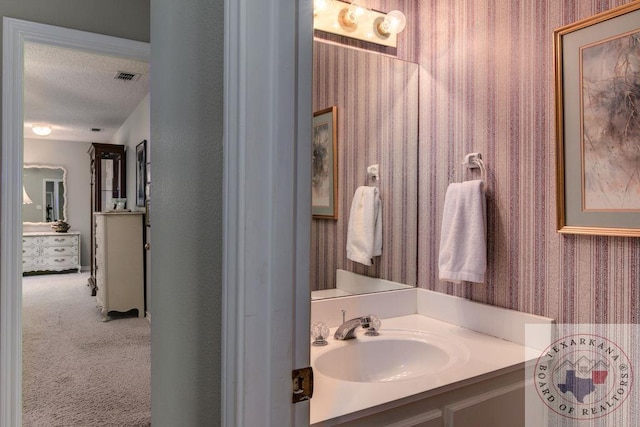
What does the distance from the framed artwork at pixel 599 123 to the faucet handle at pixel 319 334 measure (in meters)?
0.90

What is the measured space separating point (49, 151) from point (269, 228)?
8708 mm

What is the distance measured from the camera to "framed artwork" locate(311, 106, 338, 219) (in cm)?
185

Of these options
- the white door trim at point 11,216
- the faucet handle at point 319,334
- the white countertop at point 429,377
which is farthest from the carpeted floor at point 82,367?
the white countertop at point 429,377

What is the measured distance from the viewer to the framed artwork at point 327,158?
185cm

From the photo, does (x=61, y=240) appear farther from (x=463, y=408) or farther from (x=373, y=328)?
(x=463, y=408)

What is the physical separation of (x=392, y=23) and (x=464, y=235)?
1.05 meters

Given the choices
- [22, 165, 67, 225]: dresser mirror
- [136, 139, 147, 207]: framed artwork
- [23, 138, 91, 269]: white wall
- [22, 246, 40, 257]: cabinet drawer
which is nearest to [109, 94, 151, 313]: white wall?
[136, 139, 147, 207]: framed artwork

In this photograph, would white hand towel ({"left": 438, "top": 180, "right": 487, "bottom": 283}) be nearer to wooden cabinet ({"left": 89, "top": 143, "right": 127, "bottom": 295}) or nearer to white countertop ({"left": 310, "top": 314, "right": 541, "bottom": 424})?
white countertop ({"left": 310, "top": 314, "right": 541, "bottom": 424})

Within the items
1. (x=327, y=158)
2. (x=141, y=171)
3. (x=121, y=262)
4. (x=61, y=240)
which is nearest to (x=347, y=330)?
(x=327, y=158)

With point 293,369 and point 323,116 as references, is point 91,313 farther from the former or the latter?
point 293,369

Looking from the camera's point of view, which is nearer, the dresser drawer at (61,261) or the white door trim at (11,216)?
the white door trim at (11,216)

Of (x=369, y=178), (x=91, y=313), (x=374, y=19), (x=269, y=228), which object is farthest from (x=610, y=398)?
(x=91, y=313)

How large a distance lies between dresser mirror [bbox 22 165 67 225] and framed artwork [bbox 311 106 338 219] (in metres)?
7.66

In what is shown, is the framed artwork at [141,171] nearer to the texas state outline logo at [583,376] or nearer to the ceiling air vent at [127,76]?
the ceiling air vent at [127,76]
